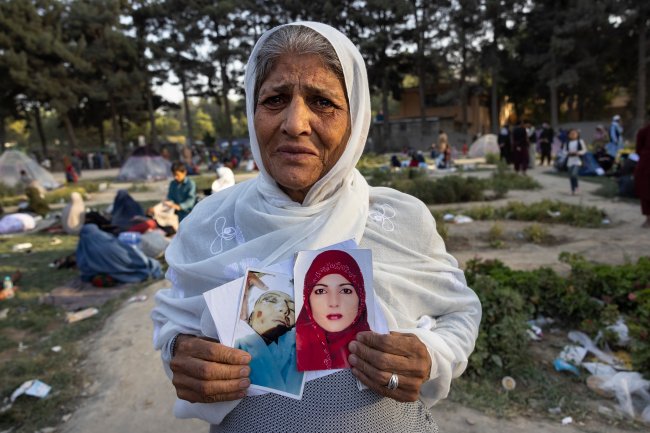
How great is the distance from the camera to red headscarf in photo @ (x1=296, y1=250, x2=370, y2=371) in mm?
1167

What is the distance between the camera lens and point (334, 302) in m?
1.18

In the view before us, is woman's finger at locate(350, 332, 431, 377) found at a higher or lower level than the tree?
lower

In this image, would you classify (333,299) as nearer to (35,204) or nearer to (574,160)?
(574,160)

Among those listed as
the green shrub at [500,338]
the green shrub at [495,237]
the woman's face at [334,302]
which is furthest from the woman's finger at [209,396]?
the green shrub at [495,237]

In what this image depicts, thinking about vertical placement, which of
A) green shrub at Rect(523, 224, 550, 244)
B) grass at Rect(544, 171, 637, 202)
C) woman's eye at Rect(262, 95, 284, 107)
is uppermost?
woman's eye at Rect(262, 95, 284, 107)

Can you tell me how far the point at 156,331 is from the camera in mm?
1525

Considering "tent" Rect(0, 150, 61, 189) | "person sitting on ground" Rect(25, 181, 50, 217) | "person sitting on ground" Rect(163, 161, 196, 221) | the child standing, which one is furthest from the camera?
"tent" Rect(0, 150, 61, 189)

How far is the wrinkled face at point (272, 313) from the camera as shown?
117 cm

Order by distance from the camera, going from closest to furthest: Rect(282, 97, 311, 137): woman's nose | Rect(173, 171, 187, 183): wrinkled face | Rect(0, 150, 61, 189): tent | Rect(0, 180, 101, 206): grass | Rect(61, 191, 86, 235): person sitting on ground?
Rect(282, 97, 311, 137): woman's nose → Rect(173, 171, 187, 183): wrinkled face → Rect(61, 191, 86, 235): person sitting on ground → Rect(0, 180, 101, 206): grass → Rect(0, 150, 61, 189): tent

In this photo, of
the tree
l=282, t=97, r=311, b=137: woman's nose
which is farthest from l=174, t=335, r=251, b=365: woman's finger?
the tree

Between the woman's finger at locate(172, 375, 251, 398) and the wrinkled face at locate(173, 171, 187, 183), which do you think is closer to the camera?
the woman's finger at locate(172, 375, 251, 398)

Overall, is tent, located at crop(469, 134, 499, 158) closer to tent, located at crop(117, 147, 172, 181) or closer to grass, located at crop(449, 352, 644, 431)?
tent, located at crop(117, 147, 172, 181)

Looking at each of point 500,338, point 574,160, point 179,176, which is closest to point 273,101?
point 500,338

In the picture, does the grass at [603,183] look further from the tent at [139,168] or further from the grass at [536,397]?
the tent at [139,168]
